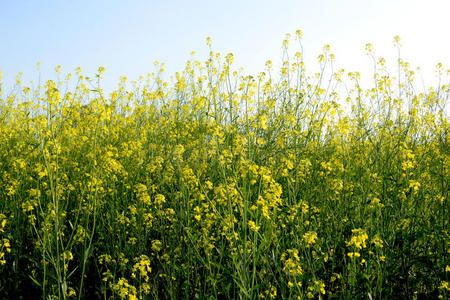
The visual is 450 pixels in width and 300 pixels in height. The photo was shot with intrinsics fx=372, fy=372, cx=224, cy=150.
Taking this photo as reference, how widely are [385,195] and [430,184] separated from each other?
1.10 metres

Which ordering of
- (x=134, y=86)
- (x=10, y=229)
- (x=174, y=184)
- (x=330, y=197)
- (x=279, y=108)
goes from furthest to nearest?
(x=134, y=86), (x=279, y=108), (x=174, y=184), (x=330, y=197), (x=10, y=229)

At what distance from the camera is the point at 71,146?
4074 mm

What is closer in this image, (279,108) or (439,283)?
(439,283)

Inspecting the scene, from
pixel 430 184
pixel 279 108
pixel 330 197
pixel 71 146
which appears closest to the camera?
pixel 330 197

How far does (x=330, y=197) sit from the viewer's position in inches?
112

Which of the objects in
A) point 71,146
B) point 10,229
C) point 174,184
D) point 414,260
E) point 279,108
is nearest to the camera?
point 414,260

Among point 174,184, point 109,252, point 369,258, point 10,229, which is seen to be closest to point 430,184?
point 369,258

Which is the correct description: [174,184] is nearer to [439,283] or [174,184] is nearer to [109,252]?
[109,252]

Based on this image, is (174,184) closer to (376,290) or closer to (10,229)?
(10,229)

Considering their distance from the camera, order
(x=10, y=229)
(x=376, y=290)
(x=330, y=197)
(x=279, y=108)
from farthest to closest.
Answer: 1. (x=279, y=108)
2. (x=330, y=197)
3. (x=10, y=229)
4. (x=376, y=290)

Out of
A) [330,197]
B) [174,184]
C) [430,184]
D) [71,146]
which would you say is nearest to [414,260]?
[330,197]

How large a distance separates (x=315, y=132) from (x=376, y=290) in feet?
7.37

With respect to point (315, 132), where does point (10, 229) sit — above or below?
below

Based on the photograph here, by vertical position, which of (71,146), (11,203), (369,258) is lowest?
(369,258)
